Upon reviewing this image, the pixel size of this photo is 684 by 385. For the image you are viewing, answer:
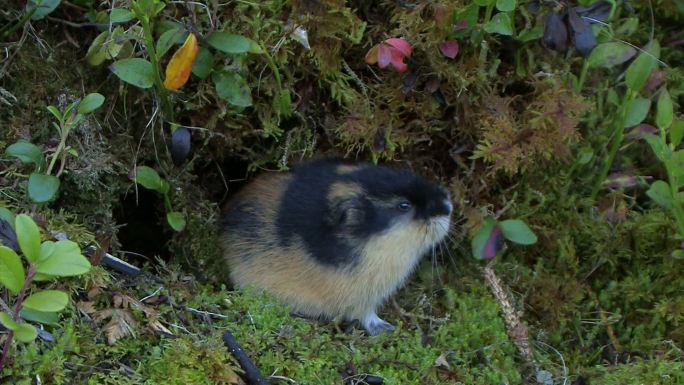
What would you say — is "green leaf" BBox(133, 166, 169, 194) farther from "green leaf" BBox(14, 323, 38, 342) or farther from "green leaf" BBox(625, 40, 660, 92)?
"green leaf" BBox(625, 40, 660, 92)

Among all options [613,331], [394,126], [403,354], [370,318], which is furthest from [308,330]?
[613,331]

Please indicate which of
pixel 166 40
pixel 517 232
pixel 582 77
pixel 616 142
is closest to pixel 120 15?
pixel 166 40

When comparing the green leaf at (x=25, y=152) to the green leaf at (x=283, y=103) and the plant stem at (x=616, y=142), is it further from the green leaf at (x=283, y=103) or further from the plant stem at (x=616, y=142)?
the plant stem at (x=616, y=142)

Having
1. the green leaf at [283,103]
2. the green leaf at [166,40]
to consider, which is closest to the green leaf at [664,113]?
the green leaf at [283,103]

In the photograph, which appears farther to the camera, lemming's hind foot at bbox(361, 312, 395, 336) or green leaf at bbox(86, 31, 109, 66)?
lemming's hind foot at bbox(361, 312, 395, 336)

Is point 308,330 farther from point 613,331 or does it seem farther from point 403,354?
point 613,331

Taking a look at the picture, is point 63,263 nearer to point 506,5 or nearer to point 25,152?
point 25,152

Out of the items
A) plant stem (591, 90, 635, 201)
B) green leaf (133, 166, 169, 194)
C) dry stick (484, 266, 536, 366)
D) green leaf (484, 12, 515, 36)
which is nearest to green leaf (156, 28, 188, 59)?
green leaf (133, 166, 169, 194)
